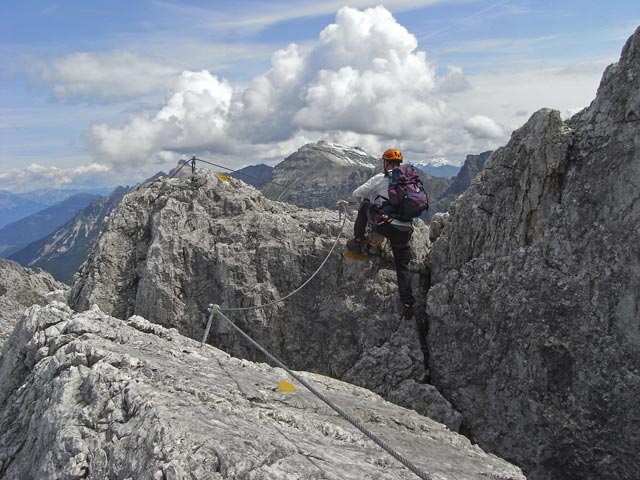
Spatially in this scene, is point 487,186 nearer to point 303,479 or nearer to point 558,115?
point 558,115

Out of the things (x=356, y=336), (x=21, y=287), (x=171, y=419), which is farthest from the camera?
(x=21, y=287)

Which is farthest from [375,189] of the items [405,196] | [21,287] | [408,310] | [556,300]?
[21,287]

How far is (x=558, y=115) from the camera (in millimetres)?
→ 16516

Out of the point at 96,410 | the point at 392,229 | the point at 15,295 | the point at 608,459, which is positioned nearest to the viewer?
the point at 96,410

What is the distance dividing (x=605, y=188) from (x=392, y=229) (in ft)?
→ 21.8

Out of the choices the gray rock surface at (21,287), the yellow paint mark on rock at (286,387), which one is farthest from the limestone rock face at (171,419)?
the gray rock surface at (21,287)

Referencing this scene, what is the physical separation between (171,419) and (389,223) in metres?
10.7

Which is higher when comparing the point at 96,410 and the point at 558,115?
the point at 558,115

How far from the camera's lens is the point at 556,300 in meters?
15.4

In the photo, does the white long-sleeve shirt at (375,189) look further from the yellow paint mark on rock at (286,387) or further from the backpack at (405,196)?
the yellow paint mark on rock at (286,387)

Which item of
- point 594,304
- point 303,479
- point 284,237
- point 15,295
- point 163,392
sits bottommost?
point 15,295

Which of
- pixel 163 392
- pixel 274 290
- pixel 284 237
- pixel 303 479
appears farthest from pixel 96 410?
pixel 284 237

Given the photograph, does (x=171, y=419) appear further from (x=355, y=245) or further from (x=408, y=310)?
(x=355, y=245)

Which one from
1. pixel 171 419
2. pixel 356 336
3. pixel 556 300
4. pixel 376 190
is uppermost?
pixel 376 190
